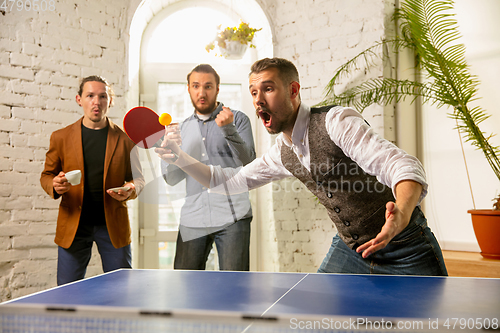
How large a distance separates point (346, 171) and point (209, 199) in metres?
1.02

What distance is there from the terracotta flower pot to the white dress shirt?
143 centimetres

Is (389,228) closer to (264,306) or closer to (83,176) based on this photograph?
(264,306)

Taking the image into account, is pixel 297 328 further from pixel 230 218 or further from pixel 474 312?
pixel 230 218

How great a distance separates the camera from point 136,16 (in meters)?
3.29

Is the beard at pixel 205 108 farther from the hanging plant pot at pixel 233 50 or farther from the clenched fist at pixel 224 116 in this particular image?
the hanging plant pot at pixel 233 50

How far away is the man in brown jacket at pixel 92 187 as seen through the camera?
2273 mm

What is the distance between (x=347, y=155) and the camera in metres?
1.58

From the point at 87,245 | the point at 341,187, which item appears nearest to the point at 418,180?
the point at 341,187

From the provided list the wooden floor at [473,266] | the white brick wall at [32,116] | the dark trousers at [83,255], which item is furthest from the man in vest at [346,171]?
the white brick wall at [32,116]

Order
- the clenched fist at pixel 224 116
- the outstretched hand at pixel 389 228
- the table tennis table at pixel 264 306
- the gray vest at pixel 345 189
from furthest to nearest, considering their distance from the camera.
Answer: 1. the clenched fist at pixel 224 116
2. the gray vest at pixel 345 189
3. the outstretched hand at pixel 389 228
4. the table tennis table at pixel 264 306

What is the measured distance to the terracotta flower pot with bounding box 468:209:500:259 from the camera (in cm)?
245

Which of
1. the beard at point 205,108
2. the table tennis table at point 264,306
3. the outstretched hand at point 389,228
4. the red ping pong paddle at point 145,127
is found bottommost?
the table tennis table at point 264,306

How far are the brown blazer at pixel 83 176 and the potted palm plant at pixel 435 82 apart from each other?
57.8 inches

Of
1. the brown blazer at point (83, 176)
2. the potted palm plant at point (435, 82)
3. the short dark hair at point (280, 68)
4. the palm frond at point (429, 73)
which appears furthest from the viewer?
the palm frond at point (429, 73)
